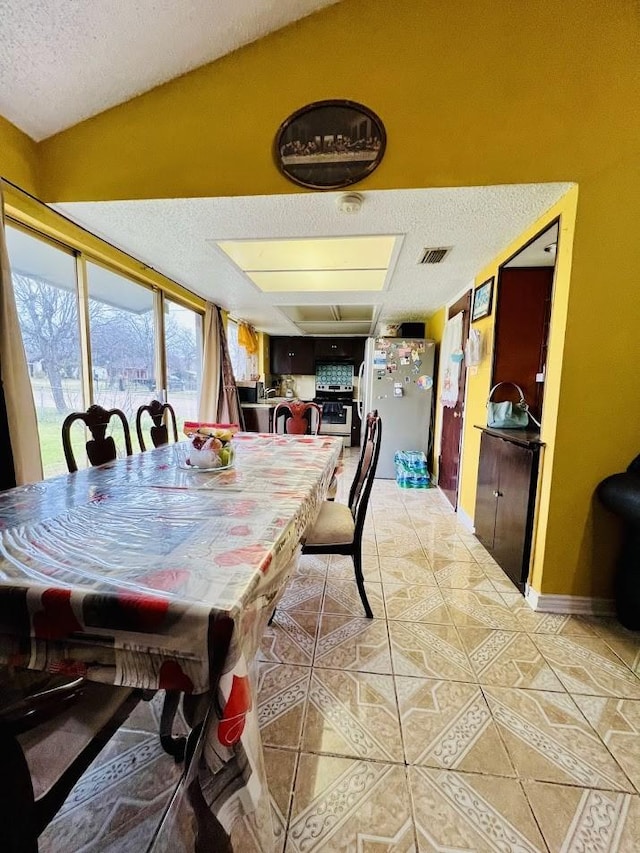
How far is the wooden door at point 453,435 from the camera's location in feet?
10.2

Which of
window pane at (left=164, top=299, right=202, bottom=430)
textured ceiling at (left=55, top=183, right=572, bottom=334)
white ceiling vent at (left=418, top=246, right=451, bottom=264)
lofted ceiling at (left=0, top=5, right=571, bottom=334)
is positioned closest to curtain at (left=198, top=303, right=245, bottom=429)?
window pane at (left=164, top=299, right=202, bottom=430)

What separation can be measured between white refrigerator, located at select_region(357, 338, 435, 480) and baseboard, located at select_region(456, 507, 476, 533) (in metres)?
1.28

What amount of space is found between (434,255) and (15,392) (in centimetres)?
269

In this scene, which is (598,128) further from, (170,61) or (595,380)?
(170,61)

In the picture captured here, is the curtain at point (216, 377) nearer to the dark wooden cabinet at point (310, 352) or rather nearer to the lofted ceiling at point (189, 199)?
the lofted ceiling at point (189, 199)

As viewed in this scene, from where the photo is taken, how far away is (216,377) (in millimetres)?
4238

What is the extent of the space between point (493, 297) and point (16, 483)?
313 cm

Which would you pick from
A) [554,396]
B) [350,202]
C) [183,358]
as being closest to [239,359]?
[183,358]

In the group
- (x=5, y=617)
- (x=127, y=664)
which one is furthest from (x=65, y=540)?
(x=127, y=664)

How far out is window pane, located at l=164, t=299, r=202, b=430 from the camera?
357 cm

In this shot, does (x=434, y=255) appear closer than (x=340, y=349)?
Yes

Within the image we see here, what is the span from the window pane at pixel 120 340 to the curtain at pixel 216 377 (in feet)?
2.88

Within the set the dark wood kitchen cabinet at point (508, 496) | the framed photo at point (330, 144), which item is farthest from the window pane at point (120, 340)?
the dark wood kitchen cabinet at point (508, 496)

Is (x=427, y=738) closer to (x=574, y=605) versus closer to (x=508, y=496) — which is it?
(x=574, y=605)
